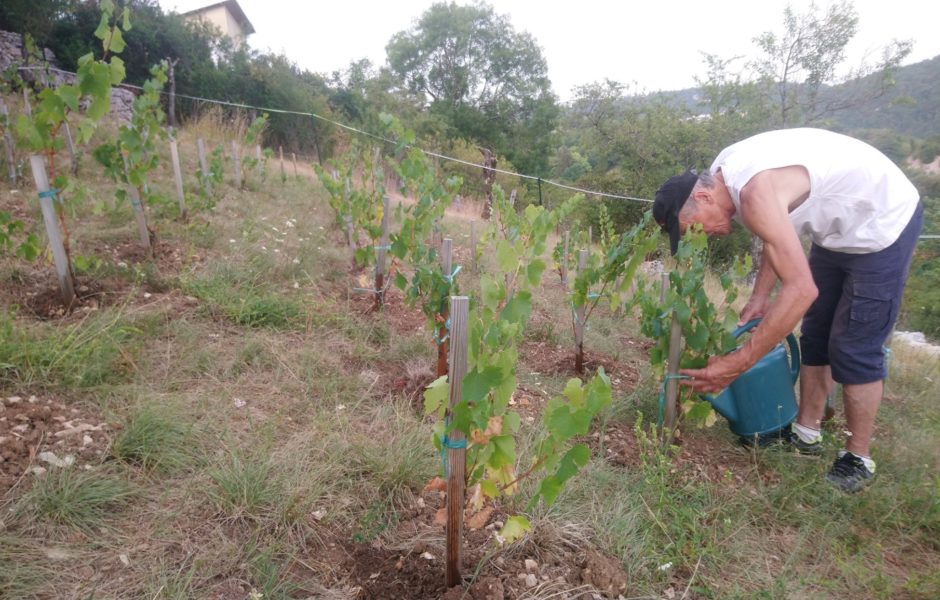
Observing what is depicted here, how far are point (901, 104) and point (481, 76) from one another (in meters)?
19.5

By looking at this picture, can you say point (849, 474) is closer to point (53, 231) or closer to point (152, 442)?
point (152, 442)

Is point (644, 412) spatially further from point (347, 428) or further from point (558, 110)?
point (558, 110)

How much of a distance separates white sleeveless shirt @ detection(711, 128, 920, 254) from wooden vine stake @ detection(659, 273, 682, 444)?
564 millimetres

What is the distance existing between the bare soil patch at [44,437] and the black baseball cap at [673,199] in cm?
235

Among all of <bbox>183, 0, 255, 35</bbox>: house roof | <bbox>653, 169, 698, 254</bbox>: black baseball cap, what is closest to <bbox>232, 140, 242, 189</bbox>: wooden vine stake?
<bbox>653, 169, 698, 254</bbox>: black baseball cap

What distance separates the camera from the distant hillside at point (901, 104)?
45.9ft

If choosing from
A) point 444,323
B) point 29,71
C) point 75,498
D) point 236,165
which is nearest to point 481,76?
point 29,71

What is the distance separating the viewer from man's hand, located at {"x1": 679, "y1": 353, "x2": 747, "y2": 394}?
1.91m

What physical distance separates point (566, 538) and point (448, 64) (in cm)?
2999

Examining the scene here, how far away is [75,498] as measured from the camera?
1.61m

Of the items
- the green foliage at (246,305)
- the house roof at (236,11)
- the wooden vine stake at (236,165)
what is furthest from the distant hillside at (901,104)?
the house roof at (236,11)

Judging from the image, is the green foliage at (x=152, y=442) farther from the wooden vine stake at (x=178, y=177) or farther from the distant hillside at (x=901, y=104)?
the distant hillside at (x=901, y=104)

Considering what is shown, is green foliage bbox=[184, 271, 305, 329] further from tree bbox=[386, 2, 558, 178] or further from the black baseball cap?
tree bbox=[386, 2, 558, 178]

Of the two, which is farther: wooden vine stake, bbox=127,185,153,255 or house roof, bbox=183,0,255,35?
house roof, bbox=183,0,255,35
